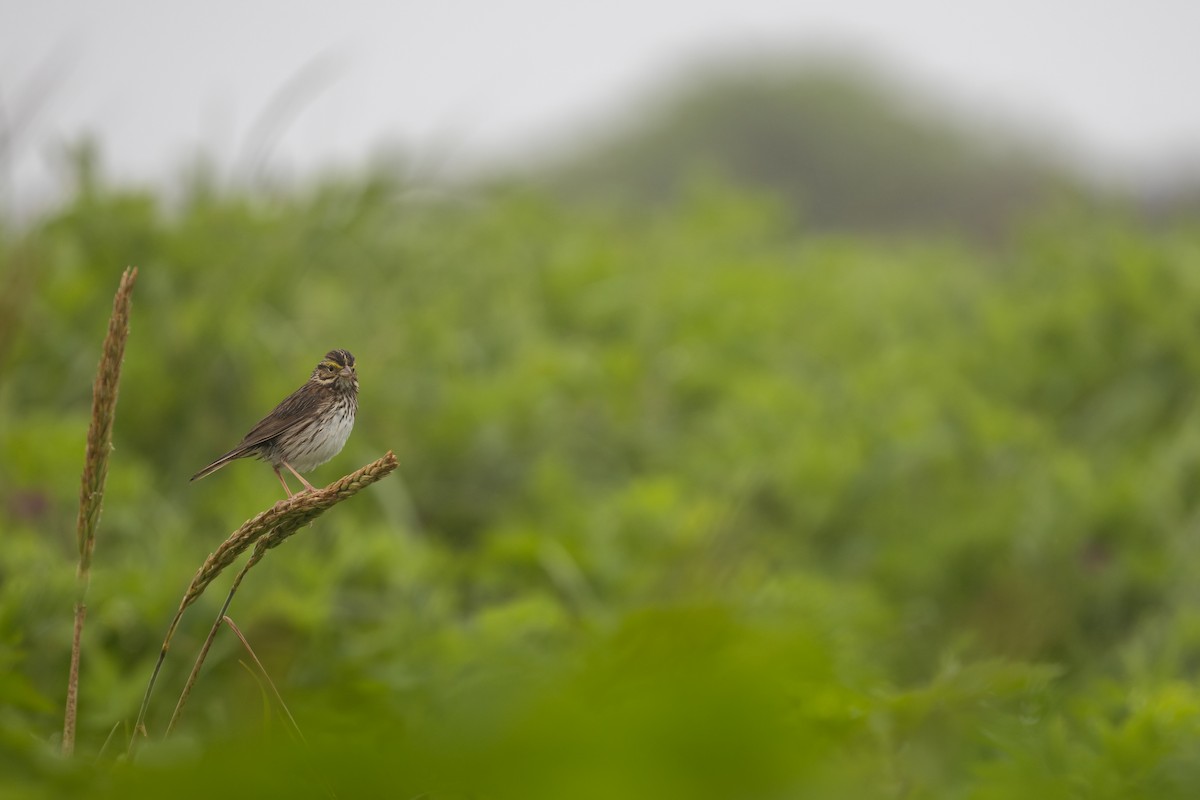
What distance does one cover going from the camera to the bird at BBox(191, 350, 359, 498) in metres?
1.46

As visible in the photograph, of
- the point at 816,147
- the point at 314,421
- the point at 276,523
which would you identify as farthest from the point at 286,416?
the point at 816,147

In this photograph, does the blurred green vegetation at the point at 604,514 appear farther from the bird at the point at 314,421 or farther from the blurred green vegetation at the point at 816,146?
the blurred green vegetation at the point at 816,146

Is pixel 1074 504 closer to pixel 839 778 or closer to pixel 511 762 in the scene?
pixel 839 778

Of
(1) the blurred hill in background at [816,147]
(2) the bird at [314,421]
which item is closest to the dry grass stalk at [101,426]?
(2) the bird at [314,421]

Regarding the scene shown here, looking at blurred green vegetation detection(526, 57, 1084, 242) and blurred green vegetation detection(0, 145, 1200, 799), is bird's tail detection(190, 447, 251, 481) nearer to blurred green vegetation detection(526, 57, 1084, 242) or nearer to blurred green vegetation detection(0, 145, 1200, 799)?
blurred green vegetation detection(0, 145, 1200, 799)

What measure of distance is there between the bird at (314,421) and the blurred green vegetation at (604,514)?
1.14ft

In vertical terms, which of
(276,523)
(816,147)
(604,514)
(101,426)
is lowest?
(276,523)

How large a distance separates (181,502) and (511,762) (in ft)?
10.9

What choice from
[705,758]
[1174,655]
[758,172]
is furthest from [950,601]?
[758,172]

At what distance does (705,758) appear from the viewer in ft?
3.50

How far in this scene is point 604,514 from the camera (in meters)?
4.51

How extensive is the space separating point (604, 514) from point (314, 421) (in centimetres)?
307

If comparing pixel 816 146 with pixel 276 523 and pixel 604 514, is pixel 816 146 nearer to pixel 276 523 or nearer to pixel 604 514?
pixel 604 514

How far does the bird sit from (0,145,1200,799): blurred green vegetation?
0.35 m
